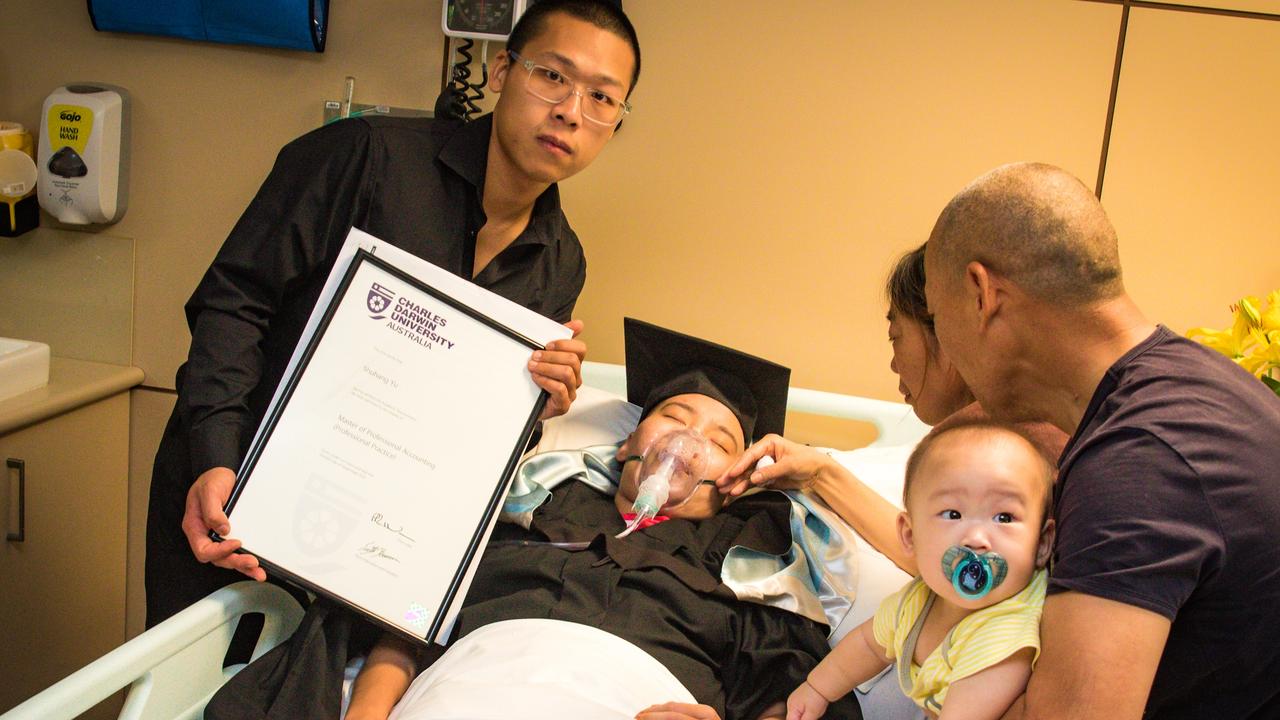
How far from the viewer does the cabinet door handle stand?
2.84 meters

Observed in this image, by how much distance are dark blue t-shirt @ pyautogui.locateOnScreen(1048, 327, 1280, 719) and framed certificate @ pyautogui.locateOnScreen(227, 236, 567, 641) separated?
41.1 inches

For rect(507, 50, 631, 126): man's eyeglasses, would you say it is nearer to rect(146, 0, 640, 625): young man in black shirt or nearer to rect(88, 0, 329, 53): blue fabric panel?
rect(146, 0, 640, 625): young man in black shirt

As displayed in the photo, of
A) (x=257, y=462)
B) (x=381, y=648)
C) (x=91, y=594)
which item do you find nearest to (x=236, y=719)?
(x=381, y=648)

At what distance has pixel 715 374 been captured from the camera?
8.61ft

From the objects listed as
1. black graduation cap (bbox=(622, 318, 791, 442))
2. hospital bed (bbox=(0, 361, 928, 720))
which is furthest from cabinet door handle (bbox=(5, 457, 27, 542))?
black graduation cap (bbox=(622, 318, 791, 442))

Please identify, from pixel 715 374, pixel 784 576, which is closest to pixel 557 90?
pixel 715 374

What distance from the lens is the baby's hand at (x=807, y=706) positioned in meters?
1.89

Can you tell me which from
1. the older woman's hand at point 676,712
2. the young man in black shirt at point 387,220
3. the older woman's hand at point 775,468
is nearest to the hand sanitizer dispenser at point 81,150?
the young man in black shirt at point 387,220

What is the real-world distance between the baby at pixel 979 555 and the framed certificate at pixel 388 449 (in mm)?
804

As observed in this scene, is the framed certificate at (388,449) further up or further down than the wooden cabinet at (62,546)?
further up

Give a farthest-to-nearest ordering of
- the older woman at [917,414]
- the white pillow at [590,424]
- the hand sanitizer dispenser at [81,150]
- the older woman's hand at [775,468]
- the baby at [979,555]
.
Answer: the hand sanitizer dispenser at [81,150], the white pillow at [590,424], the older woman's hand at [775,468], the older woman at [917,414], the baby at [979,555]

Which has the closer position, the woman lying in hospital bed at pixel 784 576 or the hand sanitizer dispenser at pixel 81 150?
the woman lying in hospital bed at pixel 784 576

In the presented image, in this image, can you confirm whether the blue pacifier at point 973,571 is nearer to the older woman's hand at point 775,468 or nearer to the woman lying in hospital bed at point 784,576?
the woman lying in hospital bed at point 784,576
